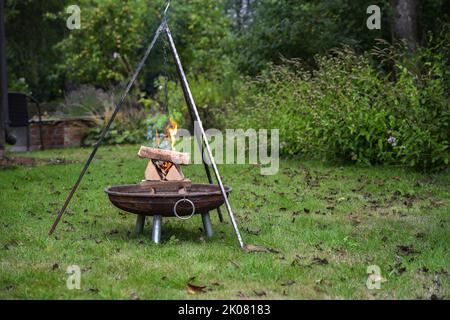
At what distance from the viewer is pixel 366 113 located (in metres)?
9.26

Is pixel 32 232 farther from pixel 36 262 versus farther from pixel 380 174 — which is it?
pixel 380 174

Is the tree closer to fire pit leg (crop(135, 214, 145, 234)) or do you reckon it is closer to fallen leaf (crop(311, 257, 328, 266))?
fire pit leg (crop(135, 214, 145, 234))

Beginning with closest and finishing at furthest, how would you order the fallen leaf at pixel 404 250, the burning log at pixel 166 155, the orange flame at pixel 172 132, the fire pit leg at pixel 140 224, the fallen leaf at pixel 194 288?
the fallen leaf at pixel 194 288
the fallen leaf at pixel 404 250
the burning log at pixel 166 155
the fire pit leg at pixel 140 224
the orange flame at pixel 172 132

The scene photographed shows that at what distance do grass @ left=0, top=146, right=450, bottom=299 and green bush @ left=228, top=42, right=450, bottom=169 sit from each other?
0.55 meters

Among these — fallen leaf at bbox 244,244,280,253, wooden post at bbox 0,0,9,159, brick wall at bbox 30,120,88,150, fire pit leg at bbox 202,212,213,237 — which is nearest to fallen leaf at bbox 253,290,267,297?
fallen leaf at bbox 244,244,280,253

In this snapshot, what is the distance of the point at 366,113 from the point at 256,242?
177 inches

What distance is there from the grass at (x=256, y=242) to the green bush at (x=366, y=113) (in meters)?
0.55

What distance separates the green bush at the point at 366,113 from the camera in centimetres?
861

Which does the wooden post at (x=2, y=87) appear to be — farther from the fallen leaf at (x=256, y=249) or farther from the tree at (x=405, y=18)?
the tree at (x=405, y=18)

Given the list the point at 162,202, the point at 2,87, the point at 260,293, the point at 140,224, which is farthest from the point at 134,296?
the point at 2,87

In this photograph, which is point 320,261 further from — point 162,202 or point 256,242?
point 162,202

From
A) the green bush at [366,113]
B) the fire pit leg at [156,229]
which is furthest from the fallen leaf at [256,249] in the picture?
→ the green bush at [366,113]
